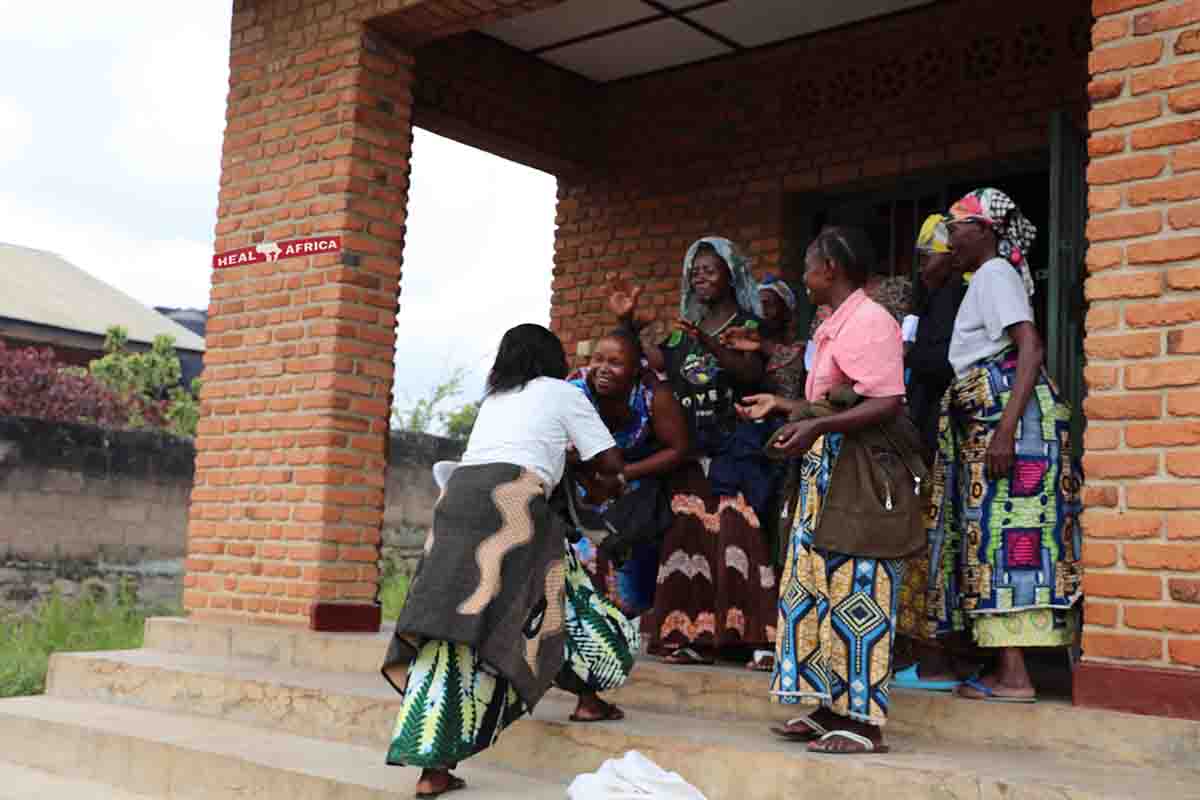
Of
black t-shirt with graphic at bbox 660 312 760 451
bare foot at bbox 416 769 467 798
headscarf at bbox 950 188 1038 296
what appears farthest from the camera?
black t-shirt with graphic at bbox 660 312 760 451

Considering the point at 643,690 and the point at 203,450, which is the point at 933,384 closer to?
the point at 643,690

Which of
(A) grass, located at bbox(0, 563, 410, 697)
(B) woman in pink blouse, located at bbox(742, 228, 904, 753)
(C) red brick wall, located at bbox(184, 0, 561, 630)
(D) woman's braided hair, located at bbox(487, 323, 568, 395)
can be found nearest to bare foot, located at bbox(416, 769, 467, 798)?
(B) woman in pink blouse, located at bbox(742, 228, 904, 753)

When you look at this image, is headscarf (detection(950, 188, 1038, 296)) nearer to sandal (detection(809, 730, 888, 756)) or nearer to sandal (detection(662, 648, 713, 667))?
sandal (detection(809, 730, 888, 756))

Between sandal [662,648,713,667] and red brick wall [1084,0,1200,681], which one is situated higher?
red brick wall [1084,0,1200,681]

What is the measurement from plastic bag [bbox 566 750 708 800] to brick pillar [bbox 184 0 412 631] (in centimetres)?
281

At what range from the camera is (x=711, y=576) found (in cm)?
513

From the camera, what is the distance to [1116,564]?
155 inches

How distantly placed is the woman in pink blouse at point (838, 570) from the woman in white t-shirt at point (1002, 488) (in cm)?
44

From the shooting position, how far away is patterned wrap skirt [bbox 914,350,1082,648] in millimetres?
4090

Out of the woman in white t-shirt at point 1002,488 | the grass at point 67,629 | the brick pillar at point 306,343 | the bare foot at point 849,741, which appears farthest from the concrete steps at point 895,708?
the grass at point 67,629

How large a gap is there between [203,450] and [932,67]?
4.60m

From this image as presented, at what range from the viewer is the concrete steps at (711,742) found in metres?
3.53

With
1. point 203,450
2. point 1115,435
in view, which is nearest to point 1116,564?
point 1115,435

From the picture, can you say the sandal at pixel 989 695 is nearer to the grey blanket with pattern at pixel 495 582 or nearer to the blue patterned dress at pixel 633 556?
the grey blanket with pattern at pixel 495 582
